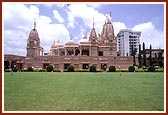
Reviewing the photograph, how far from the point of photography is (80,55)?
4519 centimetres

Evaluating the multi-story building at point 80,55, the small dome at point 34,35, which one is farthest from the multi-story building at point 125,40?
the small dome at point 34,35

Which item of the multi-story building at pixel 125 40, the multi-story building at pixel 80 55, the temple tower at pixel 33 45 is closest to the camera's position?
the multi-story building at pixel 80 55

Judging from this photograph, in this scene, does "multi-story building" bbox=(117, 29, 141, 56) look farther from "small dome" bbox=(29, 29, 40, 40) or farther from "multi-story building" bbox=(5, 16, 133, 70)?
"small dome" bbox=(29, 29, 40, 40)

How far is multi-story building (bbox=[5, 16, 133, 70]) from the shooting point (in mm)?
43656

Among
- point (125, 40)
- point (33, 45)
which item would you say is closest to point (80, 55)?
point (33, 45)

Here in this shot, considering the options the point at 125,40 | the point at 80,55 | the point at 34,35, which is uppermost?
the point at 125,40

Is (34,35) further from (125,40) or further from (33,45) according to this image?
(125,40)

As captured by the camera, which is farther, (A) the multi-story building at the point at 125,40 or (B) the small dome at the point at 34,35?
(A) the multi-story building at the point at 125,40

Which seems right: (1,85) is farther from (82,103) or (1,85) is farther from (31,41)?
(31,41)

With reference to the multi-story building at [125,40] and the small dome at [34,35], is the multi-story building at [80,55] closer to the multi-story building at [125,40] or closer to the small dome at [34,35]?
the small dome at [34,35]

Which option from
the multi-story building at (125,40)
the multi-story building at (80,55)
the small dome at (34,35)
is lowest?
the multi-story building at (80,55)

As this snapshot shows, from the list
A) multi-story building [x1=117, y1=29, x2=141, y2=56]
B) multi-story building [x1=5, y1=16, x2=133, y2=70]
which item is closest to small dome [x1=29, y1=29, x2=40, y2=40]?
multi-story building [x1=5, y1=16, x2=133, y2=70]

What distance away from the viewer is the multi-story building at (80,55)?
4366cm

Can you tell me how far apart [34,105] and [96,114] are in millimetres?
2297
